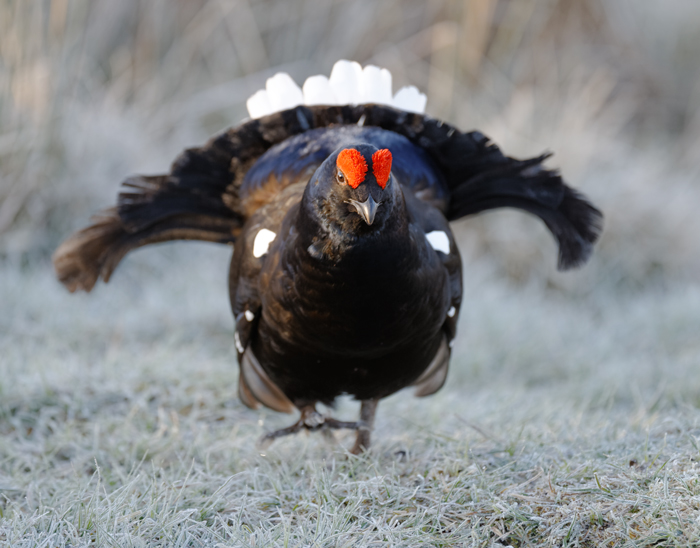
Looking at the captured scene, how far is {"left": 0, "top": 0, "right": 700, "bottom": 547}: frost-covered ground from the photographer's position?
2.10 m

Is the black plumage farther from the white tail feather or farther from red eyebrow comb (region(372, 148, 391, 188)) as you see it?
the white tail feather

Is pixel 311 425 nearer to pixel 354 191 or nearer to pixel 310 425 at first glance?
pixel 310 425

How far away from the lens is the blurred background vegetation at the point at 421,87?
534 centimetres

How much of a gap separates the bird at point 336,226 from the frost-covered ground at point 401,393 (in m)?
0.34

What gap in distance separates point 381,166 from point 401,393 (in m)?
1.98

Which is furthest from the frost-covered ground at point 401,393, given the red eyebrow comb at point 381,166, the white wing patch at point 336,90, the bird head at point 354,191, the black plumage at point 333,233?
the white wing patch at point 336,90

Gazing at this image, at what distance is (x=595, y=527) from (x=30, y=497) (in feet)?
6.08

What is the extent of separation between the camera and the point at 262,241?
2646mm

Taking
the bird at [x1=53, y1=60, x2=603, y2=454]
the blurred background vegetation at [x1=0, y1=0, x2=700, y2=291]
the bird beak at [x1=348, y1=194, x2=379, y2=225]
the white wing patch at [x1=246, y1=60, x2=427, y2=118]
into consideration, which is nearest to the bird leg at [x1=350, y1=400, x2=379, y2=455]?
the bird at [x1=53, y1=60, x2=603, y2=454]

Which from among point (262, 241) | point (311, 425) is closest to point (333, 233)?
point (262, 241)

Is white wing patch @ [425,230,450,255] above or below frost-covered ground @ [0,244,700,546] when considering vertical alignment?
above

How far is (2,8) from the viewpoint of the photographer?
5070 millimetres

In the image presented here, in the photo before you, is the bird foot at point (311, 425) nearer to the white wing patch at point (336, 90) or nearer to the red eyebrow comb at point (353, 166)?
the red eyebrow comb at point (353, 166)

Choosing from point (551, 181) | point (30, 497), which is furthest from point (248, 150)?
point (30, 497)
